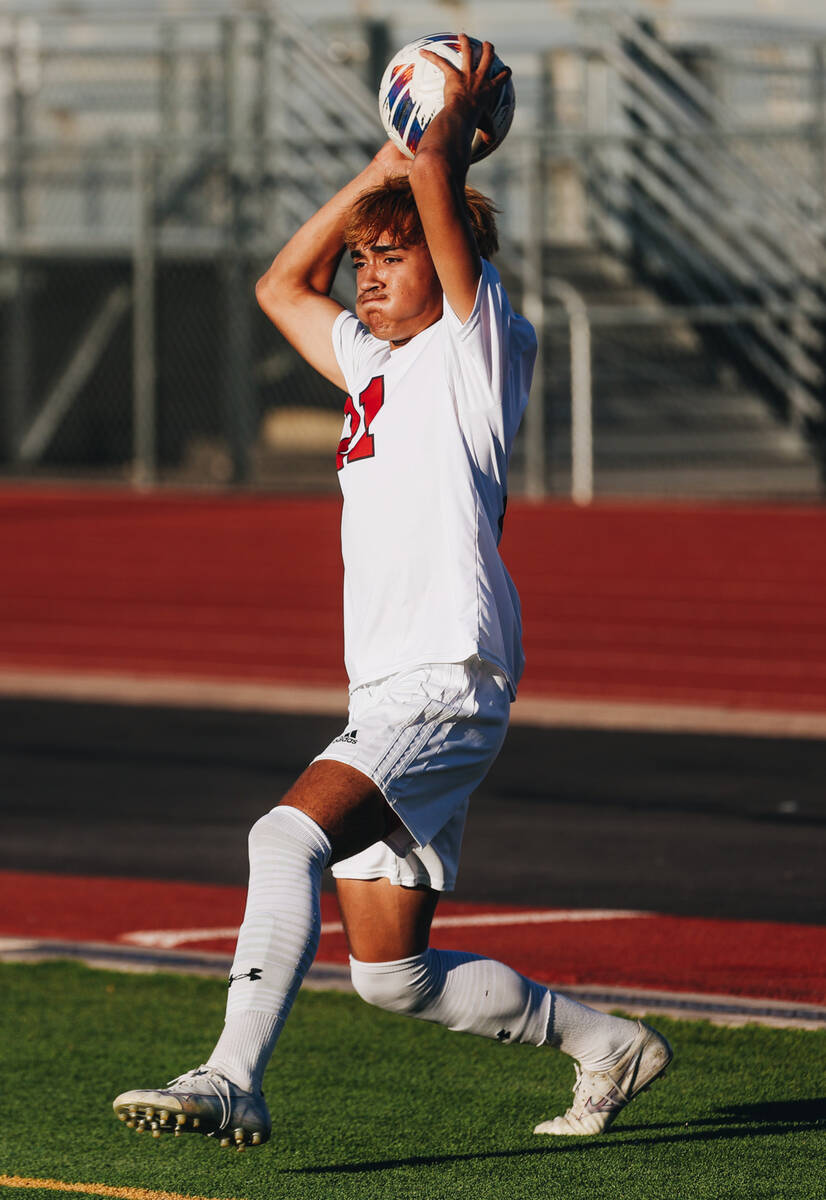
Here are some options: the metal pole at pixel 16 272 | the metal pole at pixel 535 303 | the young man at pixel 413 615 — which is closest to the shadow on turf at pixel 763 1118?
the young man at pixel 413 615

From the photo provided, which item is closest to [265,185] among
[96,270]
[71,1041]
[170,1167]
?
[96,270]

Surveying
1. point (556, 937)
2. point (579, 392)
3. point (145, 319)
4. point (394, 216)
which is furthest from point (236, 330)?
point (394, 216)

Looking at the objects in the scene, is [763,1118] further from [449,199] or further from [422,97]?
[422,97]

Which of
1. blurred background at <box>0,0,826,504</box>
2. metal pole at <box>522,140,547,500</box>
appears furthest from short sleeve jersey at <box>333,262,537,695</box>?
blurred background at <box>0,0,826,504</box>

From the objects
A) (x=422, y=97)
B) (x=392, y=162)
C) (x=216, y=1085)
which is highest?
(x=422, y=97)

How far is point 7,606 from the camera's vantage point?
55.5 feet

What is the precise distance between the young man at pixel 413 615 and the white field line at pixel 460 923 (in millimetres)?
2708

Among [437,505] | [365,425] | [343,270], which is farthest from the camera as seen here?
[343,270]

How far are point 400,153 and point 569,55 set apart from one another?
54.0 ft

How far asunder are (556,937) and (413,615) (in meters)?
3.14

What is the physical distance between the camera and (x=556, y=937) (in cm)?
693

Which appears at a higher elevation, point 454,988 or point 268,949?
point 268,949

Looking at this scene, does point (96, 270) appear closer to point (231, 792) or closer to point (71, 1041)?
Answer: point (231, 792)

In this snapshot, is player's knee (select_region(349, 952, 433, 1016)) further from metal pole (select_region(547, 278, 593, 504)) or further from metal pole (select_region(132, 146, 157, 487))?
metal pole (select_region(132, 146, 157, 487))
